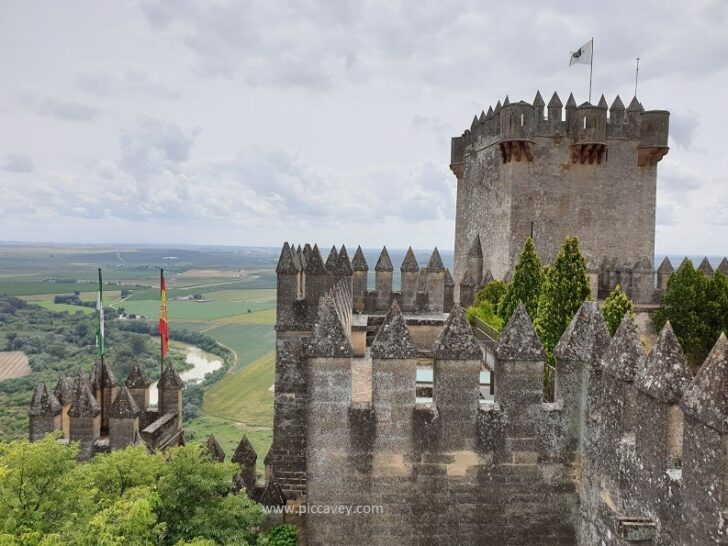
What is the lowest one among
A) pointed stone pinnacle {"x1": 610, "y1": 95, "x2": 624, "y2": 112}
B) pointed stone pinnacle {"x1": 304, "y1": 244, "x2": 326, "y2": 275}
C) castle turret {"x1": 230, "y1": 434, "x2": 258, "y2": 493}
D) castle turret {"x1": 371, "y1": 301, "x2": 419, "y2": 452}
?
castle turret {"x1": 230, "y1": 434, "x2": 258, "y2": 493}

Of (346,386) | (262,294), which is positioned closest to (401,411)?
(346,386)

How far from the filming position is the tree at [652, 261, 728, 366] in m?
20.9

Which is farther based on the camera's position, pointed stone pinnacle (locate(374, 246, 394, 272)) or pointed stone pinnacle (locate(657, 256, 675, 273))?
pointed stone pinnacle (locate(657, 256, 675, 273))

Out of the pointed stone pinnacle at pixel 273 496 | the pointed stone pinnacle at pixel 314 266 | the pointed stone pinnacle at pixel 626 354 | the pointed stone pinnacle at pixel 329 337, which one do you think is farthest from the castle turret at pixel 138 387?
the pointed stone pinnacle at pixel 626 354

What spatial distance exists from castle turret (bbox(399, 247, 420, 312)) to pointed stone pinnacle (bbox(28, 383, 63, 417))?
10662 millimetres

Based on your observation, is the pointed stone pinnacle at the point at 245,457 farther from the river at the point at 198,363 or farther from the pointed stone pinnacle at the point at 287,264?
the river at the point at 198,363

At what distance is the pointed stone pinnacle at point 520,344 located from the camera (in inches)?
304

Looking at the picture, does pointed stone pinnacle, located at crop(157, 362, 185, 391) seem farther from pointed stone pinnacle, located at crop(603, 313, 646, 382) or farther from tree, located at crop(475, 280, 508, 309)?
pointed stone pinnacle, located at crop(603, 313, 646, 382)

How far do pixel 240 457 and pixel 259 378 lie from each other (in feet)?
184

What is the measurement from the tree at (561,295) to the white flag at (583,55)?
43.9 ft

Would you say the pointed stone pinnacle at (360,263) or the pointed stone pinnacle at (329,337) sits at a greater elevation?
the pointed stone pinnacle at (360,263)

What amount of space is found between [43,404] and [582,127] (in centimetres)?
2308

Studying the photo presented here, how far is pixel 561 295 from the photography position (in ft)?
52.3

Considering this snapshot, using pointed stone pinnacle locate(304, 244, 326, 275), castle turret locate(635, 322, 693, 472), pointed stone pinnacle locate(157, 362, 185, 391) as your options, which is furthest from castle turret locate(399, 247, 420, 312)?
castle turret locate(635, 322, 693, 472)
